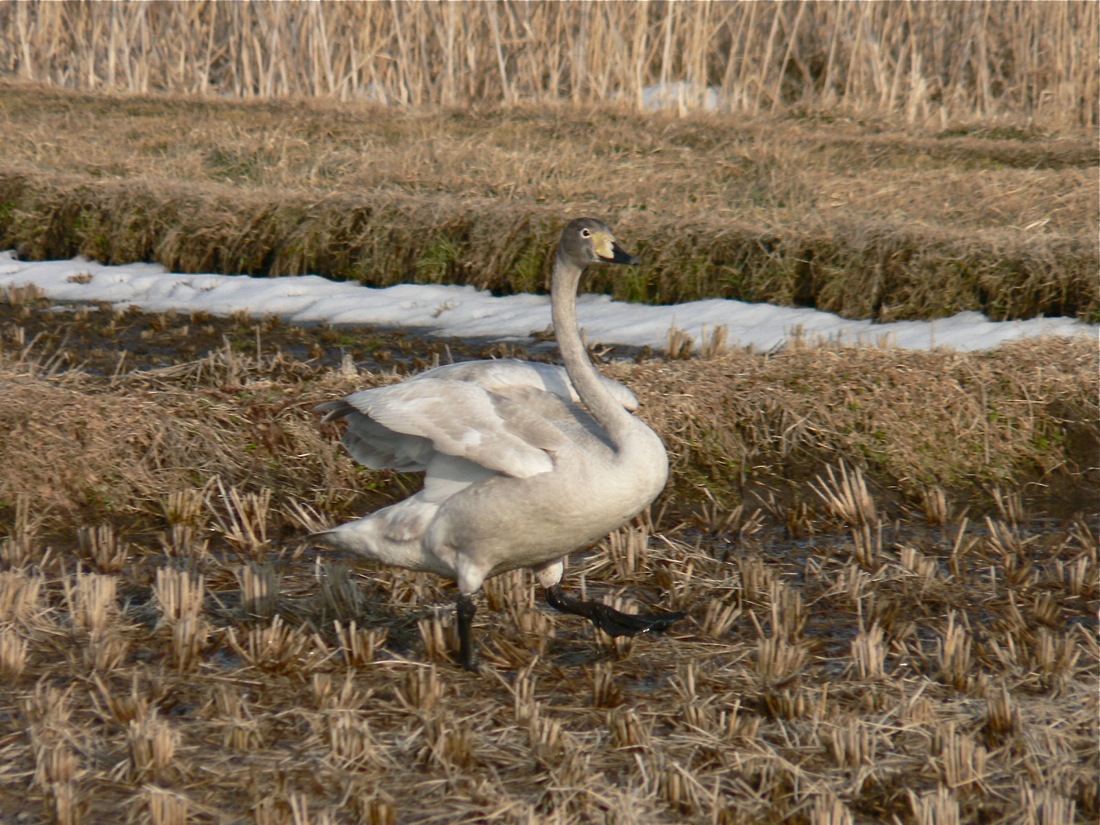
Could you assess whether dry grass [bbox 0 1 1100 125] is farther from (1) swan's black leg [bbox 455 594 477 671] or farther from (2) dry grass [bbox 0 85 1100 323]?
(1) swan's black leg [bbox 455 594 477 671]

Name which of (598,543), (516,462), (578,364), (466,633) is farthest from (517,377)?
(598,543)

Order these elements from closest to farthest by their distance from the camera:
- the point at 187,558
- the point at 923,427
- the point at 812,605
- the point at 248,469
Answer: the point at 812,605, the point at 187,558, the point at 248,469, the point at 923,427

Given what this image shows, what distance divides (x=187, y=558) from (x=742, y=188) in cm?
860

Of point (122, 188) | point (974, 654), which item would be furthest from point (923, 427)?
point (122, 188)

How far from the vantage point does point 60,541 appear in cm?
602

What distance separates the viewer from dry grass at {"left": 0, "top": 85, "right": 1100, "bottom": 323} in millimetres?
10203

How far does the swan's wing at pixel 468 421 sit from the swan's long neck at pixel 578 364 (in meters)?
0.15

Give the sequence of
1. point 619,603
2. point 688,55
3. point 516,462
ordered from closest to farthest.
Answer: point 516,462
point 619,603
point 688,55

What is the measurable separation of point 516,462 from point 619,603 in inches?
44.2

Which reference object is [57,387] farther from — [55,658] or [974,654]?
[974,654]

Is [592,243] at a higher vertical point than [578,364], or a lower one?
higher

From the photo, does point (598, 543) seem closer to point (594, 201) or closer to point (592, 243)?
point (592, 243)

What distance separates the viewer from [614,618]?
473 cm

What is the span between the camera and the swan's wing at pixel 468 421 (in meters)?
4.29
